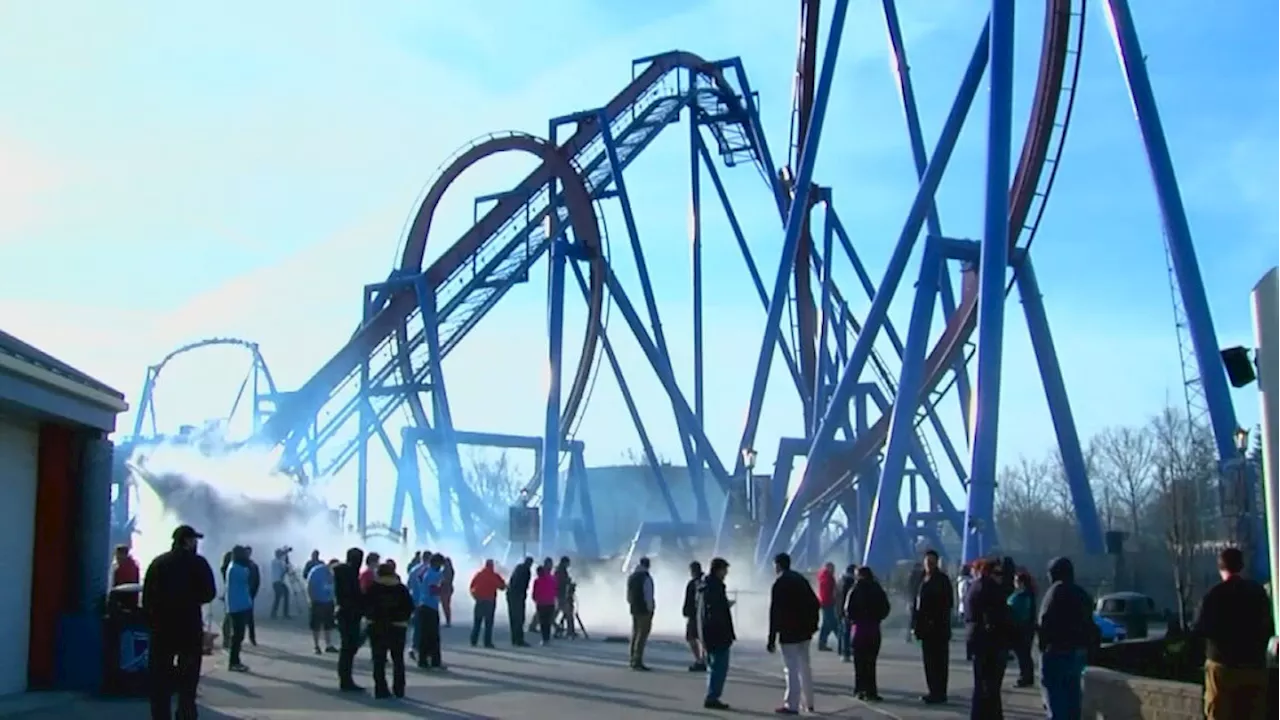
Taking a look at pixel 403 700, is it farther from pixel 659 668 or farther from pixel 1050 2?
pixel 1050 2

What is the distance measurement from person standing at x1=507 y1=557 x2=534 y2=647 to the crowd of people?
79.4 inches

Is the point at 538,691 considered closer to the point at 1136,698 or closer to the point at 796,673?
the point at 796,673

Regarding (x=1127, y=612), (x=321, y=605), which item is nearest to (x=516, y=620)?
(x=321, y=605)

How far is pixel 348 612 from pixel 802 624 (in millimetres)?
4383

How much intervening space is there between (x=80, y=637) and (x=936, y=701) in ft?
24.9

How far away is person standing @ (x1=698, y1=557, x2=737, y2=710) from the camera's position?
39.0ft

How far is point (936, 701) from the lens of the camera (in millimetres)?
12453

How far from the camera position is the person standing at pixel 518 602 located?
20.1 metres

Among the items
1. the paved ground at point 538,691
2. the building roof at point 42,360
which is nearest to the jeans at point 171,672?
the paved ground at point 538,691

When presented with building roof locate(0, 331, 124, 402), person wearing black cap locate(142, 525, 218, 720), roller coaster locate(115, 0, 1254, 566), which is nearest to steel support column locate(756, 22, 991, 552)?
roller coaster locate(115, 0, 1254, 566)

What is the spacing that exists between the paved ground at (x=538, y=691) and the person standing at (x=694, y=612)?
1.03 feet

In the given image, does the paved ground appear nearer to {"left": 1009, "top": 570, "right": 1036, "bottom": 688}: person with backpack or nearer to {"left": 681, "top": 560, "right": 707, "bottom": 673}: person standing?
{"left": 681, "top": 560, "right": 707, "bottom": 673}: person standing

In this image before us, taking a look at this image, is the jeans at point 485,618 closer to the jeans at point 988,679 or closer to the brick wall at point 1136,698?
the jeans at point 988,679

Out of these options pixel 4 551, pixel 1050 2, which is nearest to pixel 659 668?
pixel 4 551
